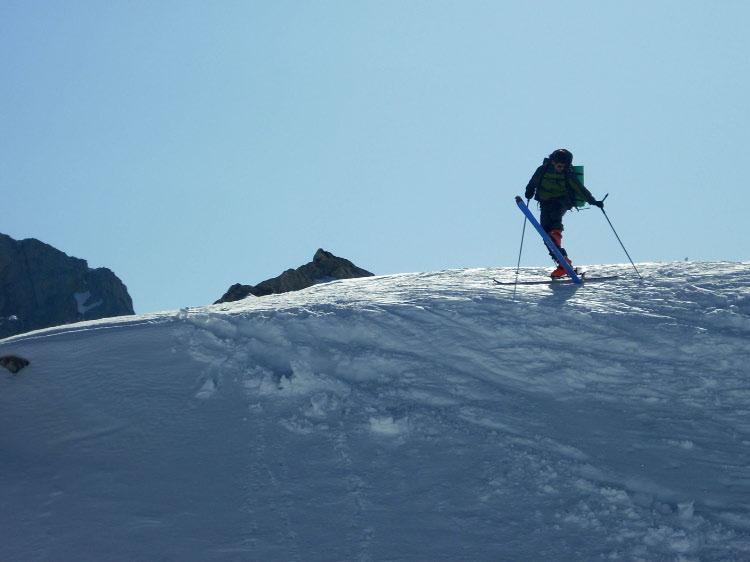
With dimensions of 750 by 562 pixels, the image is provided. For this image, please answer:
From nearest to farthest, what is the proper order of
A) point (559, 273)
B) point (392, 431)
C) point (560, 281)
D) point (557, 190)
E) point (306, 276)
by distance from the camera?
point (392, 431), point (560, 281), point (559, 273), point (557, 190), point (306, 276)

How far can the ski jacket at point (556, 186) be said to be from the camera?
48.2ft

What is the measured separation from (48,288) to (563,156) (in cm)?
7724

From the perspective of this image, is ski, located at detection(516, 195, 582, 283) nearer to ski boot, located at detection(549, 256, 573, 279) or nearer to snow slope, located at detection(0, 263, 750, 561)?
ski boot, located at detection(549, 256, 573, 279)

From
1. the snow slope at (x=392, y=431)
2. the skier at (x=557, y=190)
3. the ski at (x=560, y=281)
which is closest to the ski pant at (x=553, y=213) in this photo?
the skier at (x=557, y=190)

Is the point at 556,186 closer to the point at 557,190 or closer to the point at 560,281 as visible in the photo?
the point at 557,190

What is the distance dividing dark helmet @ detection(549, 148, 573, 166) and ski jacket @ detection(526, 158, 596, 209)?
0.37ft

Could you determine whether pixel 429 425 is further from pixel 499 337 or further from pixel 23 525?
pixel 23 525

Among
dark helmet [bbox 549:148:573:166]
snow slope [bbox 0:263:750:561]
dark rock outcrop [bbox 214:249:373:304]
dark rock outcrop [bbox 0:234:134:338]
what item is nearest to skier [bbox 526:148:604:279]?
dark helmet [bbox 549:148:573:166]

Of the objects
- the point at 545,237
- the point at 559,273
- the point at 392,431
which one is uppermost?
the point at 545,237

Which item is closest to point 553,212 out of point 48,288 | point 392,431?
point 392,431

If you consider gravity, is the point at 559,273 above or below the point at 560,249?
below

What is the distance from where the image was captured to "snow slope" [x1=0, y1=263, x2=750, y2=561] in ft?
22.5

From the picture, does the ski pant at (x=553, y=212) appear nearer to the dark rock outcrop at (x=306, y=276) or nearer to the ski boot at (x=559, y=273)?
the ski boot at (x=559, y=273)

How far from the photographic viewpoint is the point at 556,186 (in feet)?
48.5
